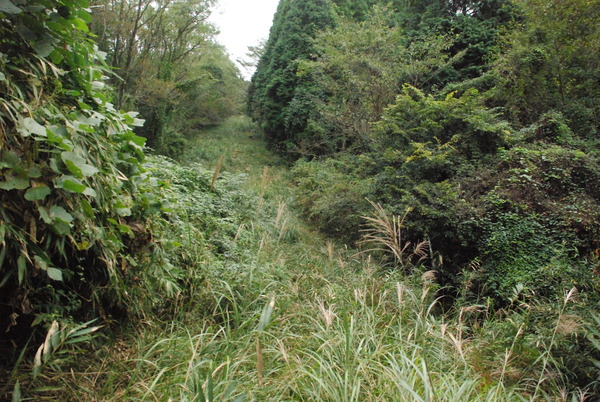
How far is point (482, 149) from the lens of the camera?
694 cm

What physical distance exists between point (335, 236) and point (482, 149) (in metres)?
3.85

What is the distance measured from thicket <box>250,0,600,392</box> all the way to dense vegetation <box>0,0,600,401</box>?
A: 4 centimetres

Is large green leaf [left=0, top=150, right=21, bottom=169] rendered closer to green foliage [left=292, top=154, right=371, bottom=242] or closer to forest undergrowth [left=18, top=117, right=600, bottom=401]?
forest undergrowth [left=18, top=117, right=600, bottom=401]

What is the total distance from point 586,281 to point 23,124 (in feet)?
15.7

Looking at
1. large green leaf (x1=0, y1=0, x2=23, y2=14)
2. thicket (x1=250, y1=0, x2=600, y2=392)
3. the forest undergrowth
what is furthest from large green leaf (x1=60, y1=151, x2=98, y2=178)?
thicket (x1=250, y1=0, x2=600, y2=392)

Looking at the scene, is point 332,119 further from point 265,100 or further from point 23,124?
point 23,124

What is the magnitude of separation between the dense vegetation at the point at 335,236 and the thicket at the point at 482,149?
0.04m

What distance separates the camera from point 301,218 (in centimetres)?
1006

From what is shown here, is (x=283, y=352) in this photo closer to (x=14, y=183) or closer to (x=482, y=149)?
(x=14, y=183)

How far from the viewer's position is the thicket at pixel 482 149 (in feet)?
14.6

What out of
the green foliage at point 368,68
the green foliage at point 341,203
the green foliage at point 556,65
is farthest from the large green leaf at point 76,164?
the green foliage at point 556,65

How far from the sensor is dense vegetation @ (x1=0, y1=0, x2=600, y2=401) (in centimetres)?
146

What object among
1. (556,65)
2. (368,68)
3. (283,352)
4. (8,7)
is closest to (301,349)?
(283,352)

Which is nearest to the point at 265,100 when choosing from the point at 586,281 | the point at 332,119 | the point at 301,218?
the point at 332,119
